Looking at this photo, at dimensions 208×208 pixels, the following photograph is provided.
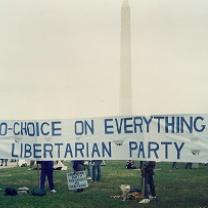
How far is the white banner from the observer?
13234mm

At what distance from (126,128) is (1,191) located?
6003 mm

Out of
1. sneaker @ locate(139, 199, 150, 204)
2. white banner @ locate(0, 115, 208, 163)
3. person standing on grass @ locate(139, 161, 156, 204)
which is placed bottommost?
sneaker @ locate(139, 199, 150, 204)

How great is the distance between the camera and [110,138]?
46.6 ft

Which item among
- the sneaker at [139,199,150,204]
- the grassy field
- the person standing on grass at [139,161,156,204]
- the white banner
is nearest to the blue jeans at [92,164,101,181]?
the grassy field

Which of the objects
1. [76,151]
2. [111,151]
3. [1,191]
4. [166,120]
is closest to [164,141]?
[166,120]

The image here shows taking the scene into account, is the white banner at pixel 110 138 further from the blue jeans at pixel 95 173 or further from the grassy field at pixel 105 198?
the blue jeans at pixel 95 173

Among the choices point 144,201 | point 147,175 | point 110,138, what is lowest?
Result: point 144,201

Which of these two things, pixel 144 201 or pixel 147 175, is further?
pixel 147 175

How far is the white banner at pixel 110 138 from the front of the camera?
1323 centimetres

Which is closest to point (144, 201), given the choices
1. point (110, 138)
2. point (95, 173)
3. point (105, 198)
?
point (105, 198)

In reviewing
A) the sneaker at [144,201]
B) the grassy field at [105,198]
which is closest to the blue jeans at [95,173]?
the grassy field at [105,198]

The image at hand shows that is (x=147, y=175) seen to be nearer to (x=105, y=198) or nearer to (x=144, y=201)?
(x=144, y=201)

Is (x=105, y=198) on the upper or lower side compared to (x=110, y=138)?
lower

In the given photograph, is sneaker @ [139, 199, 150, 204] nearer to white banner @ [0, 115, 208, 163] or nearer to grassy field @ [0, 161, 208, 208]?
grassy field @ [0, 161, 208, 208]
